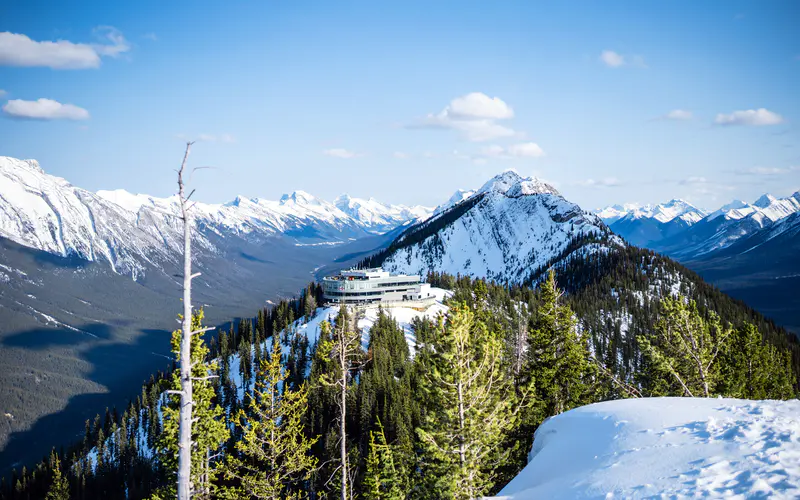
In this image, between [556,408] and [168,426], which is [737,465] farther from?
[168,426]

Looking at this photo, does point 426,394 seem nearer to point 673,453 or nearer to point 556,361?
point 556,361

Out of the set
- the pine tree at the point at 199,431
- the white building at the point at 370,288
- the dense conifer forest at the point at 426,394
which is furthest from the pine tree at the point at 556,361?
the white building at the point at 370,288

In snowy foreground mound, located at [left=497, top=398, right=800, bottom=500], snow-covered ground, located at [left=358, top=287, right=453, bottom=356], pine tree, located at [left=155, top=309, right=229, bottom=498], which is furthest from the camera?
snow-covered ground, located at [left=358, top=287, right=453, bottom=356]

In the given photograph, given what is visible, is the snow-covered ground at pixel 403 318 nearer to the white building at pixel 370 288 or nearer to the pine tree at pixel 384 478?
the white building at pixel 370 288

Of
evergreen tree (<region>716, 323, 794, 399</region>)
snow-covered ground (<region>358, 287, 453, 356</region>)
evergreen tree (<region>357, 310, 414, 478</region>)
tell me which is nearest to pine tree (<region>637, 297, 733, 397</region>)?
evergreen tree (<region>716, 323, 794, 399</region>)

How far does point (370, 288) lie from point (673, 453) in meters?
108

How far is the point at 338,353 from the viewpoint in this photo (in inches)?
895

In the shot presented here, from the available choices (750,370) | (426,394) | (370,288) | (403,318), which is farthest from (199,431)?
(370,288)

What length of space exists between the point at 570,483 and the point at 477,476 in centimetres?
928

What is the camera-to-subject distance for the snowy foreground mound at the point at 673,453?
11.3 metres

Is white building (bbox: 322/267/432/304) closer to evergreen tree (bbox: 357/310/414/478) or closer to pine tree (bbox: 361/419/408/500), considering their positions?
evergreen tree (bbox: 357/310/414/478)

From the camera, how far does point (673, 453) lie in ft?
43.3

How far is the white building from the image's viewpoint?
387ft

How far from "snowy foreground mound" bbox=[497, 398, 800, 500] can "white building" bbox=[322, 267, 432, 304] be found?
98.9 metres
